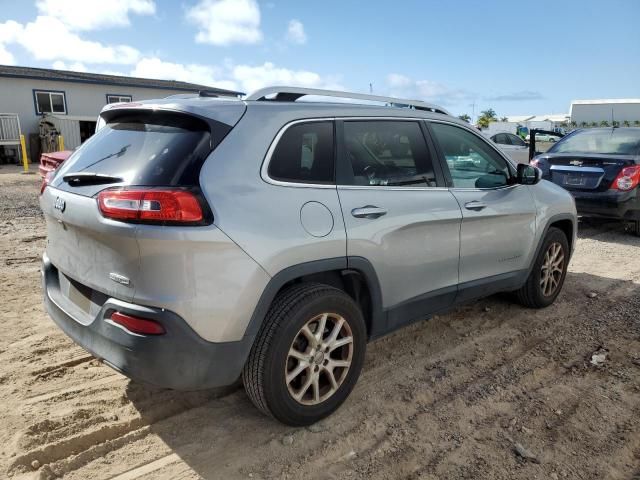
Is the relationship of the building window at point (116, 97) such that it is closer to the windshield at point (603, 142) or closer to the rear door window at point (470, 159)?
the windshield at point (603, 142)

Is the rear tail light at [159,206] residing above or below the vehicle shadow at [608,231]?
above

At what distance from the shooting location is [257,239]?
93.2 inches

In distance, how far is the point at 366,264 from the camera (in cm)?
287

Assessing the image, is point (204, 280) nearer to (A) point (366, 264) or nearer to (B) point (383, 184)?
(A) point (366, 264)

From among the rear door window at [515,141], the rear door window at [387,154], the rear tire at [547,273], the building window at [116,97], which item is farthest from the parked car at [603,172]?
the building window at [116,97]

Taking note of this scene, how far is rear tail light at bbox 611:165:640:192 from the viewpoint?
707 cm

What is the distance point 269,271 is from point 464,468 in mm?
1429

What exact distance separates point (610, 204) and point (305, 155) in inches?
245

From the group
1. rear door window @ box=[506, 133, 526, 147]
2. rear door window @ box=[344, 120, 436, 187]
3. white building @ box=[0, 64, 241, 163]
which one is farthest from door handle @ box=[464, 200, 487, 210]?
white building @ box=[0, 64, 241, 163]

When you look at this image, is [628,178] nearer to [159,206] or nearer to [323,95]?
[323,95]

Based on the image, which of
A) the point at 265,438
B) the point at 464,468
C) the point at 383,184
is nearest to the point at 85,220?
the point at 265,438

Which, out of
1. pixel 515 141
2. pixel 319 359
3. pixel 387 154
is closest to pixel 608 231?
pixel 387 154

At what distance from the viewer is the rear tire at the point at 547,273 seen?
4426 mm

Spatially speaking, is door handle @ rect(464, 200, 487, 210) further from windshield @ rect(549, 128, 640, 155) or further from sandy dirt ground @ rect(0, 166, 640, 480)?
windshield @ rect(549, 128, 640, 155)
